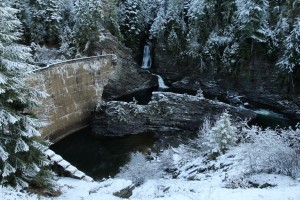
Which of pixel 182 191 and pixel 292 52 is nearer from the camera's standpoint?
pixel 182 191

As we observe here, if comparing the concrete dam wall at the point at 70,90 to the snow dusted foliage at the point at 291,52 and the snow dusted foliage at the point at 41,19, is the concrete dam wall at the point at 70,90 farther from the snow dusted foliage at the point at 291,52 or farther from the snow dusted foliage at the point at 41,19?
the snow dusted foliage at the point at 291,52

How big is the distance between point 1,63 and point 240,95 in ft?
106

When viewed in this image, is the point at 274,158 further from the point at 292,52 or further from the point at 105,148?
the point at 292,52

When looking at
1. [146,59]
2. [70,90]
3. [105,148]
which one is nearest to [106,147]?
[105,148]

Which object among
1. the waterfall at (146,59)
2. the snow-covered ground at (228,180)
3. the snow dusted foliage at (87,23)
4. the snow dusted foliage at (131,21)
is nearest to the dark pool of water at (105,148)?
the snow-covered ground at (228,180)

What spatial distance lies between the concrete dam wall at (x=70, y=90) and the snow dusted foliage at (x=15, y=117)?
16.8m

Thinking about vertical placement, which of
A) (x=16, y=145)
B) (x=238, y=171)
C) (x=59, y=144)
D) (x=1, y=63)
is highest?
(x=1, y=63)

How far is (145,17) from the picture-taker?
47.3m

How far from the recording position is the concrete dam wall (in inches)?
1220

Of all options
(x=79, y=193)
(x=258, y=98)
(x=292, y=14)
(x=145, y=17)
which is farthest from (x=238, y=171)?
(x=145, y=17)

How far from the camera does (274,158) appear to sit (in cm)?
1450

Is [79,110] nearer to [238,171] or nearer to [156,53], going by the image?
[156,53]

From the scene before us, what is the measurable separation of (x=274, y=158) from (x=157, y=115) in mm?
19628

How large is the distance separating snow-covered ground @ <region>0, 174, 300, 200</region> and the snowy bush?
483mm
